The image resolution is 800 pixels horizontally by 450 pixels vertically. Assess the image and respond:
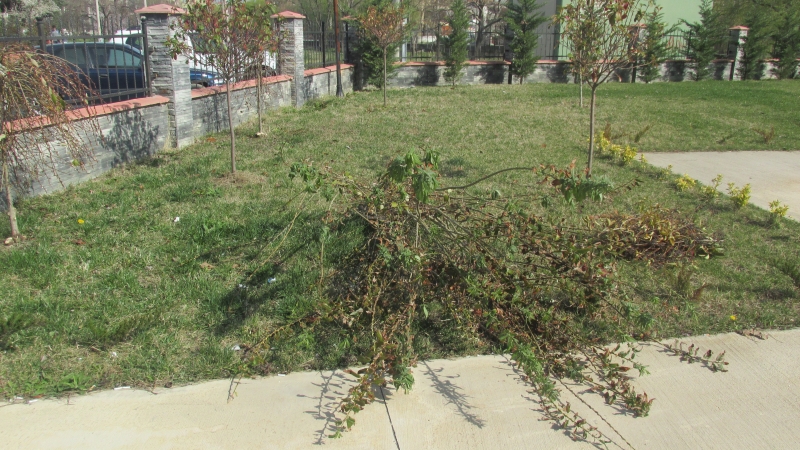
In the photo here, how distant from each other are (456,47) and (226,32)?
38.6 ft

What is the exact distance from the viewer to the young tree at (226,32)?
7.27 meters

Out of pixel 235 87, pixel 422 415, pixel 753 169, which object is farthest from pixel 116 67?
pixel 753 169

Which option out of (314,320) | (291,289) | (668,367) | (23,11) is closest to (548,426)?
(668,367)

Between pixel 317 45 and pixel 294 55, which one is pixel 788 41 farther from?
pixel 294 55

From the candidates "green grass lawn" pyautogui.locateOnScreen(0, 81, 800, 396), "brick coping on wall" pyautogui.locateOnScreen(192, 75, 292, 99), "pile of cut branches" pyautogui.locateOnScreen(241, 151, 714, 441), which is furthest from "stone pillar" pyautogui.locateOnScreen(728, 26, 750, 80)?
"pile of cut branches" pyautogui.locateOnScreen(241, 151, 714, 441)

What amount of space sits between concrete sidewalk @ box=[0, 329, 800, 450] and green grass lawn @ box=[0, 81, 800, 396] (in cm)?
23

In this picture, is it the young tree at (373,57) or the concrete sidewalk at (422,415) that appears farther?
the young tree at (373,57)

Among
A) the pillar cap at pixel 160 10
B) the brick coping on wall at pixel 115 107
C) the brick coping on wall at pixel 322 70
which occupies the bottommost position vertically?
the brick coping on wall at pixel 115 107

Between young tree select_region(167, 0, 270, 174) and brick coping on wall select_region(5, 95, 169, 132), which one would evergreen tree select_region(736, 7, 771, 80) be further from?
brick coping on wall select_region(5, 95, 169, 132)

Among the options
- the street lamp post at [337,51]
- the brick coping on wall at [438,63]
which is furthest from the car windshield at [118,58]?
the brick coping on wall at [438,63]

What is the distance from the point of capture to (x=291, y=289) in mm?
4730

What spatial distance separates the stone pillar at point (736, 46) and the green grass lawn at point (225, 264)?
1550 centimetres

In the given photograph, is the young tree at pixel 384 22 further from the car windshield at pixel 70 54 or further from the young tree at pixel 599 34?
the young tree at pixel 599 34

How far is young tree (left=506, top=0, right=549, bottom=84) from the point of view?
1886 centimetres
